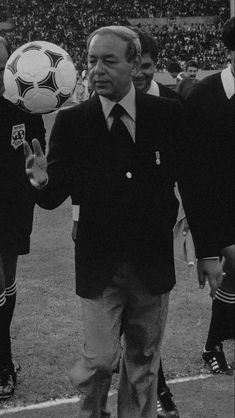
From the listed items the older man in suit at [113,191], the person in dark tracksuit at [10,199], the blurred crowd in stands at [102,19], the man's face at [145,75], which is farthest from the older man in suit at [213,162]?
the blurred crowd in stands at [102,19]

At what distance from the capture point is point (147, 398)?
346 centimetres

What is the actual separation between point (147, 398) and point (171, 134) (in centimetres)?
126

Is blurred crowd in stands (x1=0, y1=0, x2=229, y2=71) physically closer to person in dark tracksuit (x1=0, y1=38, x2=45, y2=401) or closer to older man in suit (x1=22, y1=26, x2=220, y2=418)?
person in dark tracksuit (x1=0, y1=38, x2=45, y2=401)

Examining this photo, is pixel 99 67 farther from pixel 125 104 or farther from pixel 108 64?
pixel 125 104

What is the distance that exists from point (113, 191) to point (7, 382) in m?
1.81

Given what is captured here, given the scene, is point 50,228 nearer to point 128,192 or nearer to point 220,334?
point 220,334

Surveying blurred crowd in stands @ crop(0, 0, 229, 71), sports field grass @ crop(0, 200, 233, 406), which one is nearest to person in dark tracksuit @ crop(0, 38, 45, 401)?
sports field grass @ crop(0, 200, 233, 406)

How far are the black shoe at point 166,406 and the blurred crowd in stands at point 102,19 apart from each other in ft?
130

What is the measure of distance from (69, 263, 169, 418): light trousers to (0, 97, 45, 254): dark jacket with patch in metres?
1.25

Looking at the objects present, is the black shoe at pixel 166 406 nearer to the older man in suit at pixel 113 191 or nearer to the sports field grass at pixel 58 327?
the sports field grass at pixel 58 327

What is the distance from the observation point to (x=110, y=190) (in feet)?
10.5

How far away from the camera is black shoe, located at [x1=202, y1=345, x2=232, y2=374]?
188 inches

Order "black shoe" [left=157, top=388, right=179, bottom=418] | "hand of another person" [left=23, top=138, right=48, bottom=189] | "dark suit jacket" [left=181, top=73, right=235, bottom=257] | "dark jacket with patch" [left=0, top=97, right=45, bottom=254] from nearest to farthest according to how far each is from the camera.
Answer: "hand of another person" [left=23, top=138, right=48, bottom=189]
"dark suit jacket" [left=181, top=73, right=235, bottom=257]
"black shoe" [left=157, top=388, right=179, bottom=418]
"dark jacket with patch" [left=0, top=97, right=45, bottom=254]

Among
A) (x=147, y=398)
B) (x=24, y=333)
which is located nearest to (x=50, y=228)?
(x=24, y=333)
